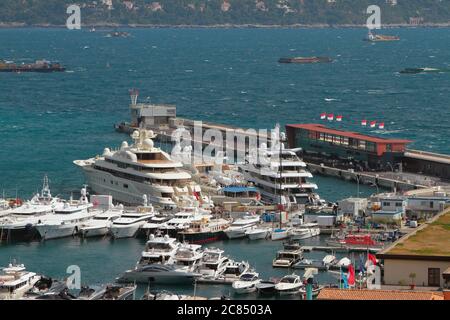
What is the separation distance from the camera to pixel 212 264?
39.9 m

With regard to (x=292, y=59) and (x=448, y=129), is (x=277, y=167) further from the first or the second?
(x=292, y=59)

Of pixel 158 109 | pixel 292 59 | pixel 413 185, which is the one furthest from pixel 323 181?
pixel 292 59

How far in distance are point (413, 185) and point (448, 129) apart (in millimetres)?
33033

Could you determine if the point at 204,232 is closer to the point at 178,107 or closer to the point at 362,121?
the point at 362,121

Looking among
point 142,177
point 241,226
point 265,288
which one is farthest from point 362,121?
point 265,288

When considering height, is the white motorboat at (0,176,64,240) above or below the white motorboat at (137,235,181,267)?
below

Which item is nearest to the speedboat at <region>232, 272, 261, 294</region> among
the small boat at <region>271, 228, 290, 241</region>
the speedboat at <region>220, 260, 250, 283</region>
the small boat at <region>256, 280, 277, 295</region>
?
the small boat at <region>256, 280, 277, 295</region>

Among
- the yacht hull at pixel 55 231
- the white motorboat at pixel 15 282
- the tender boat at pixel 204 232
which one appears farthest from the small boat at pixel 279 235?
the white motorboat at pixel 15 282

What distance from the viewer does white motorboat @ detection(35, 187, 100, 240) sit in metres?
48.2

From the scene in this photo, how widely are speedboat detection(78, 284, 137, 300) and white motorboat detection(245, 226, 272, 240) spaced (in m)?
12.4

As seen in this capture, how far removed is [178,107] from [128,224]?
220 ft

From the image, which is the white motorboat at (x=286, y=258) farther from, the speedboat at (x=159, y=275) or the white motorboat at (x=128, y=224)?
the white motorboat at (x=128, y=224)

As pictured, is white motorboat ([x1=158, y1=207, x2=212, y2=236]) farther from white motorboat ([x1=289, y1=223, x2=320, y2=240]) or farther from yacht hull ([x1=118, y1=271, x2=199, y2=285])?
yacht hull ([x1=118, y1=271, x2=199, y2=285])
